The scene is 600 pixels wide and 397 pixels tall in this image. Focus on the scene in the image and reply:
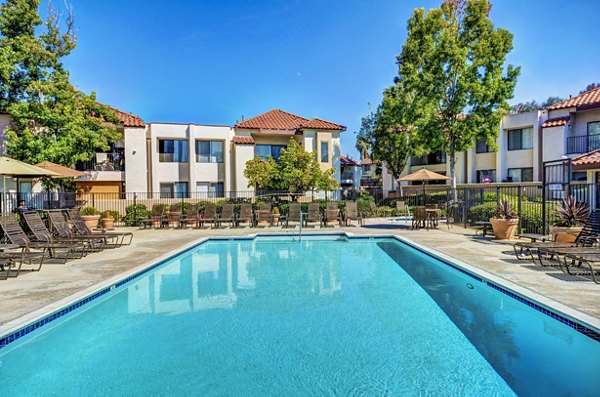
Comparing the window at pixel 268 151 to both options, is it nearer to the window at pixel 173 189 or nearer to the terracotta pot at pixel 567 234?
the window at pixel 173 189

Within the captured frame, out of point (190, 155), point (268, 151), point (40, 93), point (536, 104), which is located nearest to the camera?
point (40, 93)

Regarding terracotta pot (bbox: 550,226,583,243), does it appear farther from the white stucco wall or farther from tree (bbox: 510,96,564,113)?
tree (bbox: 510,96,564,113)

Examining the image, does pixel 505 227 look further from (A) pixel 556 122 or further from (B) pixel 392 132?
(B) pixel 392 132

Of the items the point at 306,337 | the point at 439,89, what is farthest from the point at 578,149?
the point at 306,337

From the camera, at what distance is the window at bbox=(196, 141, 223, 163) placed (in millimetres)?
25234

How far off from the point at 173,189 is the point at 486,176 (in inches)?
954

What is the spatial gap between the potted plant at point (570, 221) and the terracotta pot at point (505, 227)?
Answer: 1.36 m

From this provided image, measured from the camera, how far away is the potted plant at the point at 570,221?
8.95 metres

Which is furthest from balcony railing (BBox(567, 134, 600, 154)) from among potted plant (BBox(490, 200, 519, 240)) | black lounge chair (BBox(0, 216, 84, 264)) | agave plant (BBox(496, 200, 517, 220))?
black lounge chair (BBox(0, 216, 84, 264))

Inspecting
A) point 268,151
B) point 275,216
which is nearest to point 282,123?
point 268,151

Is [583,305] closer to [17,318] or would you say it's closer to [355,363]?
[355,363]

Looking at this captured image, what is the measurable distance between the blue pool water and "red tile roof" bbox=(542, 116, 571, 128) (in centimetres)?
2228

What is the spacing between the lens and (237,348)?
4.67 metres

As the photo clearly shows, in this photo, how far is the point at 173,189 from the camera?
24734 mm
